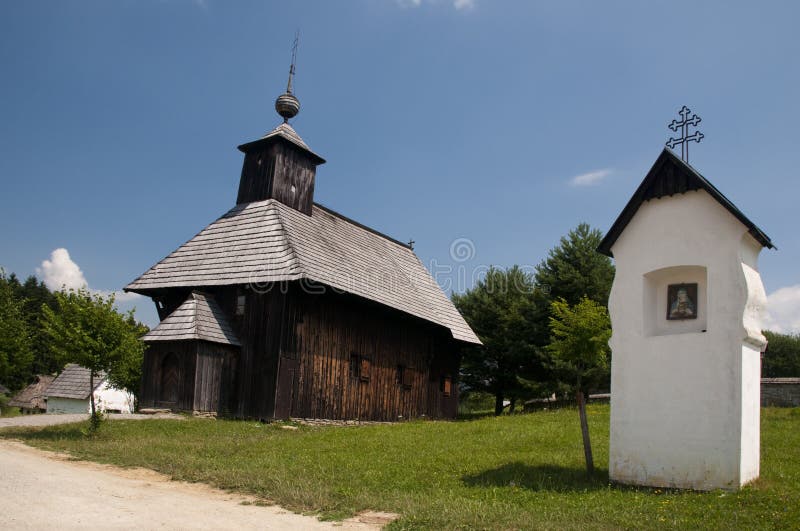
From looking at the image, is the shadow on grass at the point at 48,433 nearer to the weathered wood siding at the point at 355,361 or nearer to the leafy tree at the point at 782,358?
the weathered wood siding at the point at 355,361

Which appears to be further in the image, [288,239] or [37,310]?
[37,310]

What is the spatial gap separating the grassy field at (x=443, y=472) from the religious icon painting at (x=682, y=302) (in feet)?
8.67

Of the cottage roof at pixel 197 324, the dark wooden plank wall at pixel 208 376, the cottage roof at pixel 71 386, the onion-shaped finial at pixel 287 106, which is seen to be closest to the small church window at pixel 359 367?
the cottage roof at pixel 197 324

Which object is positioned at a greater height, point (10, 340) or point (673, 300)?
point (673, 300)

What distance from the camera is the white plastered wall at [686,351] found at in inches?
380

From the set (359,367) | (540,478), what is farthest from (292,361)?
(540,478)

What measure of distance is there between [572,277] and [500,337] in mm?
4976

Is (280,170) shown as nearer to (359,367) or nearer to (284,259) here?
(284,259)

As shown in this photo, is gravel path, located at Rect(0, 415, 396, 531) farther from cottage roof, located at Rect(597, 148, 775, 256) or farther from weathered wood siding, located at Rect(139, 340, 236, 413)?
weathered wood siding, located at Rect(139, 340, 236, 413)

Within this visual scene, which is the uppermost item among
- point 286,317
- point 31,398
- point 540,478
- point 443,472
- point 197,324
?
point 286,317

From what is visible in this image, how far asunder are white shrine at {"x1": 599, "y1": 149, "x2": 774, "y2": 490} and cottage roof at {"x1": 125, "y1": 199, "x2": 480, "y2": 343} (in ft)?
34.6

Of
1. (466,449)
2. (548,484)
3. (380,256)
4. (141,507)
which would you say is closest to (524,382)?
(380,256)

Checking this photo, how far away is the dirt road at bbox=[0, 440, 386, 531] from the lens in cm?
717

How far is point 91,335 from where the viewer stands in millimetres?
15367
